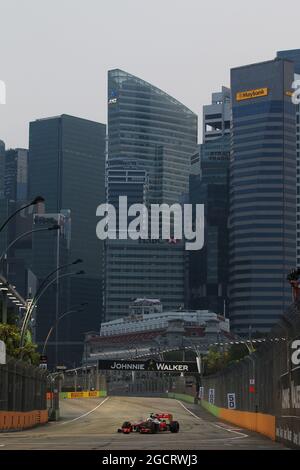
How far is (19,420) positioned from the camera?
59812 millimetres

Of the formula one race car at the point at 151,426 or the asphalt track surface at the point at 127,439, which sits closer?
the asphalt track surface at the point at 127,439

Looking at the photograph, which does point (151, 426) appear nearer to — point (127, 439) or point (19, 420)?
point (19, 420)

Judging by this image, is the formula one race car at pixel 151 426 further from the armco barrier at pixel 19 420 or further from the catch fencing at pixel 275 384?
the armco barrier at pixel 19 420

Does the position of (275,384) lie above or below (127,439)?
above

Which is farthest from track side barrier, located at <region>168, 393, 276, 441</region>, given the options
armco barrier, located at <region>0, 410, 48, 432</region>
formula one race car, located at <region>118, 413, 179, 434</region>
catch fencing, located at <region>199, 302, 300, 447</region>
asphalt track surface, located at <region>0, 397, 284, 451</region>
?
armco barrier, located at <region>0, 410, 48, 432</region>

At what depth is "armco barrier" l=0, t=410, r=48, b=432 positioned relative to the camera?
5297 centimetres

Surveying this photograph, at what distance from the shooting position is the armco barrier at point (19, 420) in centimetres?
5297

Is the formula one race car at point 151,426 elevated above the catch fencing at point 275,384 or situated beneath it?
situated beneath

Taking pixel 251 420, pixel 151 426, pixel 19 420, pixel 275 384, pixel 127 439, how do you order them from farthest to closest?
pixel 251 420 < pixel 19 420 < pixel 151 426 < pixel 127 439 < pixel 275 384

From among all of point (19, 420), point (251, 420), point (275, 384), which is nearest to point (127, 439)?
point (275, 384)

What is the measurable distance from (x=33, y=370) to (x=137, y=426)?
43.2 ft

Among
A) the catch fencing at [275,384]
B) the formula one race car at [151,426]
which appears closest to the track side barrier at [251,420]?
the catch fencing at [275,384]
